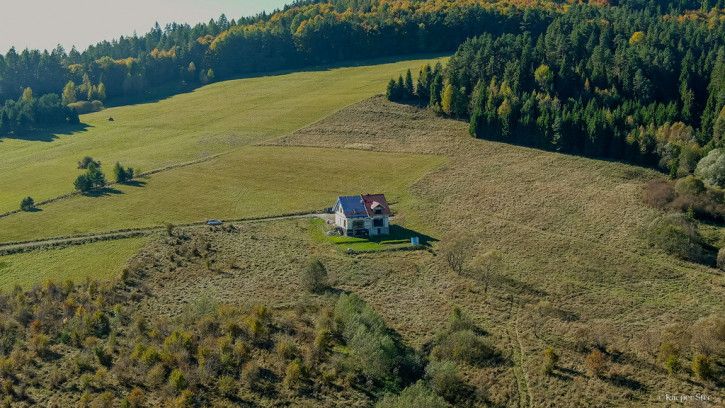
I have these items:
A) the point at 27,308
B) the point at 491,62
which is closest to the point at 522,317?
the point at 27,308

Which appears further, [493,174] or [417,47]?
[417,47]

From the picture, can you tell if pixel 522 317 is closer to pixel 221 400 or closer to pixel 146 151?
pixel 221 400

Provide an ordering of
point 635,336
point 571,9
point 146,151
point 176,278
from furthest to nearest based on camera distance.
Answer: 1. point 571,9
2. point 146,151
3. point 176,278
4. point 635,336

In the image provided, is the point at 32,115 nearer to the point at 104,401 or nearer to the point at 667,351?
the point at 104,401

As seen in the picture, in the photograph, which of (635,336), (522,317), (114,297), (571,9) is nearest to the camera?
(635,336)

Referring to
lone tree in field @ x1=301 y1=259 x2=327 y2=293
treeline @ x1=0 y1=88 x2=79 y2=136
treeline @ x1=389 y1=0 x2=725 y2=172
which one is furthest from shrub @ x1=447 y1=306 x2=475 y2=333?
treeline @ x1=0 y1=88 x2=79 y2=136

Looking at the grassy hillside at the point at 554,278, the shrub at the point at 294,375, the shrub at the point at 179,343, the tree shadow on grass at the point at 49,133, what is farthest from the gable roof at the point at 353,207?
the tree shadow on grass at the point at 49,133
